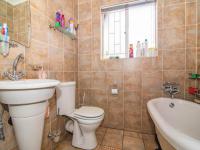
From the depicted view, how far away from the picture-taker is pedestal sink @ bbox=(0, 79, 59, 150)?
626mm

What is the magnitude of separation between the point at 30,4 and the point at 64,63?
78 cm

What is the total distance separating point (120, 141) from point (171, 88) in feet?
3.41

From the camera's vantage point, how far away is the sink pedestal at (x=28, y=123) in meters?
0.72

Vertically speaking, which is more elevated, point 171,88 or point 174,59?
point 174,59

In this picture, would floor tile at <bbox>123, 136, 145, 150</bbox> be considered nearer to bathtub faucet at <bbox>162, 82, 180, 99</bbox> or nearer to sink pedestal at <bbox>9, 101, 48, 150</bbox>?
bathtub faucet at <bbox>162, 82, 180, 99</bbox>

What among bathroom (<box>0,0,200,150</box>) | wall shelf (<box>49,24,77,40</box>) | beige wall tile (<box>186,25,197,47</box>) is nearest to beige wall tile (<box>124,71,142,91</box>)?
bathroom (<box>0,0,200,150</box>)

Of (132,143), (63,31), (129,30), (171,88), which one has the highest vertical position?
(129,30)

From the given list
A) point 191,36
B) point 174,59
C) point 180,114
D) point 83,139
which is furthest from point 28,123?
point 191,36

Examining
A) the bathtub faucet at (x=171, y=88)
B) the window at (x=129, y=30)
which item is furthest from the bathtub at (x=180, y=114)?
the window at (x=129, y=30)

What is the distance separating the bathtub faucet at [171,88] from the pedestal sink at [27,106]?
1.52 metres

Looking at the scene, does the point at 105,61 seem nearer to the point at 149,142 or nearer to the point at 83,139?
the point at 83,139

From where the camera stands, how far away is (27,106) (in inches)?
28.3

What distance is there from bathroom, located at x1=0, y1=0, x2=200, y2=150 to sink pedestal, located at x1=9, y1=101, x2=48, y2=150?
0.01 m

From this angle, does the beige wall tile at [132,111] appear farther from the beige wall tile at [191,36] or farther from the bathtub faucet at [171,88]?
the beige wall tile at [191,36]
